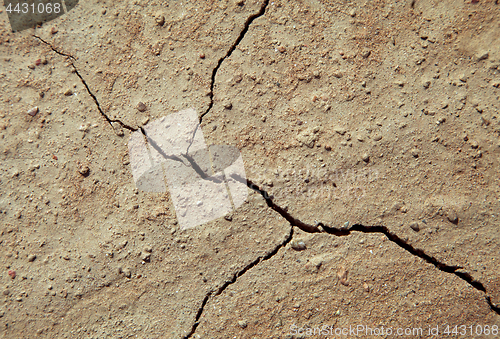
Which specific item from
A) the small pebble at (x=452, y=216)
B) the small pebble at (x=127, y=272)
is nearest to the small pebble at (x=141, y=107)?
the small pebble at (x=127, y=272)

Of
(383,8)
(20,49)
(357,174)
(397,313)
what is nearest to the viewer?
(397,313)

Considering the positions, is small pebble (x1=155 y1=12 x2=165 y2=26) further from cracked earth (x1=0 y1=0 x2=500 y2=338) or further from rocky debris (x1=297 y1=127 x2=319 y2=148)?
rocky debris (x1=297 y1=127 x2=319 y2=148)

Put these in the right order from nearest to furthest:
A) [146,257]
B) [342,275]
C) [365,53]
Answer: [342,275] < [146,257] < [365,53]

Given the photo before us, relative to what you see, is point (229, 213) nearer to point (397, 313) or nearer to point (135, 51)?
point (397, 313)

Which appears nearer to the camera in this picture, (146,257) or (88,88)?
(146,257)

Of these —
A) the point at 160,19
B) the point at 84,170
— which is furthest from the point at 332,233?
the point at 160,19

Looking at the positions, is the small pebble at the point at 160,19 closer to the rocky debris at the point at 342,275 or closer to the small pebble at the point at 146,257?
the small pebble at the point at 146,257

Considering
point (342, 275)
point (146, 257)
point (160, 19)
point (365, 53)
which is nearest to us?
point (342, 275)

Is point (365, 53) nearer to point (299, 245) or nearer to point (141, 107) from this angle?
point (299, 245)

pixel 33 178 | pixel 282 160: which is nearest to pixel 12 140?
pixel 33 178

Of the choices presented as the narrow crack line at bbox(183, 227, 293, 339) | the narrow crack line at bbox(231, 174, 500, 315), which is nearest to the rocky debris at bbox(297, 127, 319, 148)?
the narrow crack line at bbox(231, 174, 500, 315)
